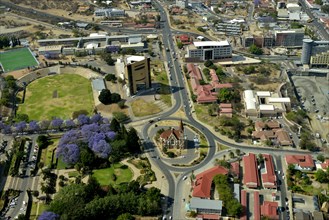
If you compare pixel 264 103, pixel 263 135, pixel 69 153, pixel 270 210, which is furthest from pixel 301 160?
pixel 69 153

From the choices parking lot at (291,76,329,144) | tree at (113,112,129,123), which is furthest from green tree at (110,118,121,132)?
parking lot at (291,76,329,144)

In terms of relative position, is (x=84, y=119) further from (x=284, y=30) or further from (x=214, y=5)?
(x=214, y=5)

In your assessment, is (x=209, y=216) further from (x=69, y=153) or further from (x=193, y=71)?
(x=193, y=71)

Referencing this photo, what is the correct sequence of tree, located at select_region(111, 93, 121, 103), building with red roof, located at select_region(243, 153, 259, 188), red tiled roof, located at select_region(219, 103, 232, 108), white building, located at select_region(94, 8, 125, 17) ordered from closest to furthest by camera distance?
building with red roof, located at select_region(243, 153, 259, 188) → red tiled roof, located at select_region(219, 103, 232, 108) → tree, located at select_region(111, 93, 121, 103) → white building, located at select_region(94, 8, 125, 17)

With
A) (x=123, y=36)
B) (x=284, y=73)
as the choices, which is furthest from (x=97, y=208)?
(x=123, y=36)

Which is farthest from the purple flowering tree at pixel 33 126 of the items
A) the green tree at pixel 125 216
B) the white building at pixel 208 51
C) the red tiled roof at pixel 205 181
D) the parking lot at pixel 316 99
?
the parking lot at pixel 316 99

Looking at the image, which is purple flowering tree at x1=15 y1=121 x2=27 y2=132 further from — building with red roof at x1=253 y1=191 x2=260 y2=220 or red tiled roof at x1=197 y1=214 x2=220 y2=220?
building with red roof at x1=253 y1=191 x2=260 y2=220

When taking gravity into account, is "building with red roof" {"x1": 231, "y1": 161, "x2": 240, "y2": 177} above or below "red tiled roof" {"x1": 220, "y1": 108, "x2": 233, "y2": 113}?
below
